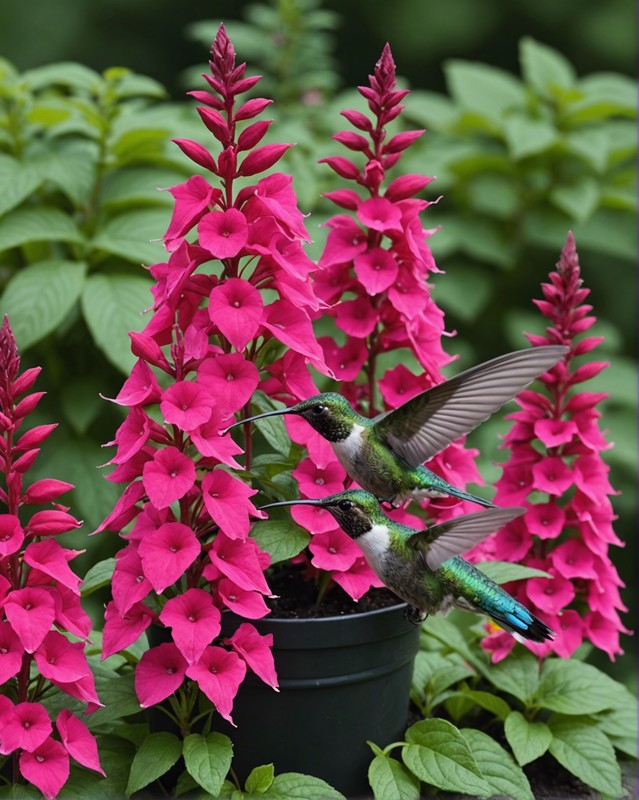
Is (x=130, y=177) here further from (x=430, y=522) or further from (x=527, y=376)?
(x=527, y=376)

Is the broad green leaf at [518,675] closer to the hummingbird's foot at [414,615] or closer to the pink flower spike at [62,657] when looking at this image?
the hummingbird's foot at [414,615]

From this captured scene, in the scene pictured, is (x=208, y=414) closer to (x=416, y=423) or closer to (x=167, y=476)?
(x=167, y=476)

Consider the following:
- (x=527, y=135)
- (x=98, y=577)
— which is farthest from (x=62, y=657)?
(x=527, y=135)

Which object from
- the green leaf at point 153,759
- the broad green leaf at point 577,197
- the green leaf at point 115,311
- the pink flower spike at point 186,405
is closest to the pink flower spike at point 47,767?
the green leaf at point 153,759

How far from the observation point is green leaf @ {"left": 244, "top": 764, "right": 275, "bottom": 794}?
1.86 meters

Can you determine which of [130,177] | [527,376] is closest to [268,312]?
[527,376]

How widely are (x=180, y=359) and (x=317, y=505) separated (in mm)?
307

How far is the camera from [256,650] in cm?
182

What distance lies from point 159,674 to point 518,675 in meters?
0.78

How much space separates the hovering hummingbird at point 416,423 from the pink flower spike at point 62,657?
429mm

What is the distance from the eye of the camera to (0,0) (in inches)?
267

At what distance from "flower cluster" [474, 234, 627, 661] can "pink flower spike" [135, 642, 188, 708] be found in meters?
0.73

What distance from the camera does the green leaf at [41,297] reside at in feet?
10.1

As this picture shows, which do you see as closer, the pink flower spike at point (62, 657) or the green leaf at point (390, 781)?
the pink flower spike at point (62, 657)
